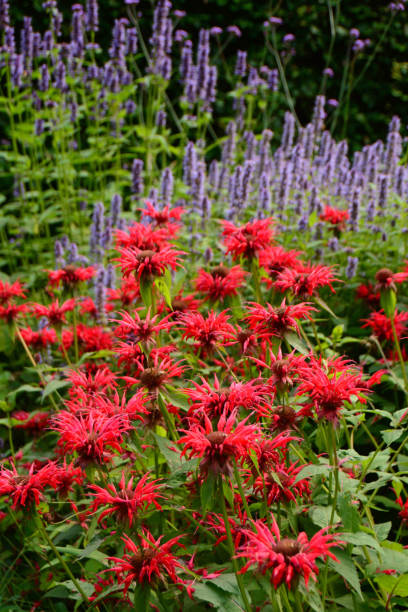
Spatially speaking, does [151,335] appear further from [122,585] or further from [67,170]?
[67,170]

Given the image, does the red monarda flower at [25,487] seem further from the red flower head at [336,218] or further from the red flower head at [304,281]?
the red flower head at [336,218]

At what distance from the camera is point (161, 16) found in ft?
13.1

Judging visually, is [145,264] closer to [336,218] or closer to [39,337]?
[39,337]

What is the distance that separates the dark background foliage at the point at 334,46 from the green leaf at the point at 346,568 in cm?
626

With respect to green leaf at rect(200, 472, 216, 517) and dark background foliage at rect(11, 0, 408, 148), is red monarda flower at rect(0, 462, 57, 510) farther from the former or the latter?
dark background foliage at rect(11, 0, 408, 148)

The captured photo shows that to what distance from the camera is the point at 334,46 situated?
7250 mm

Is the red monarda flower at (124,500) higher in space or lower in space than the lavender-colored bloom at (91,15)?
lower

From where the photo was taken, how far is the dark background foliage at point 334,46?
688 cm

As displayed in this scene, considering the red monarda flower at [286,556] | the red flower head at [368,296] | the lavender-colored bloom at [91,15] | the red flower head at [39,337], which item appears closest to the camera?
the red monarda flower at [286,556]

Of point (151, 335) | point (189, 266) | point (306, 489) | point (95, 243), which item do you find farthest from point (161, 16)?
point (306, 489)

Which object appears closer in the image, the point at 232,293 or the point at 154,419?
the point at 154,419

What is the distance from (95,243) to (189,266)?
64 cm

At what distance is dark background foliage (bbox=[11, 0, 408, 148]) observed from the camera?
6883mm

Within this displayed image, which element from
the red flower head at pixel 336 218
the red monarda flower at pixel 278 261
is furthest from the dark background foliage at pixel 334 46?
the red monarda flower at pixel 278 261
